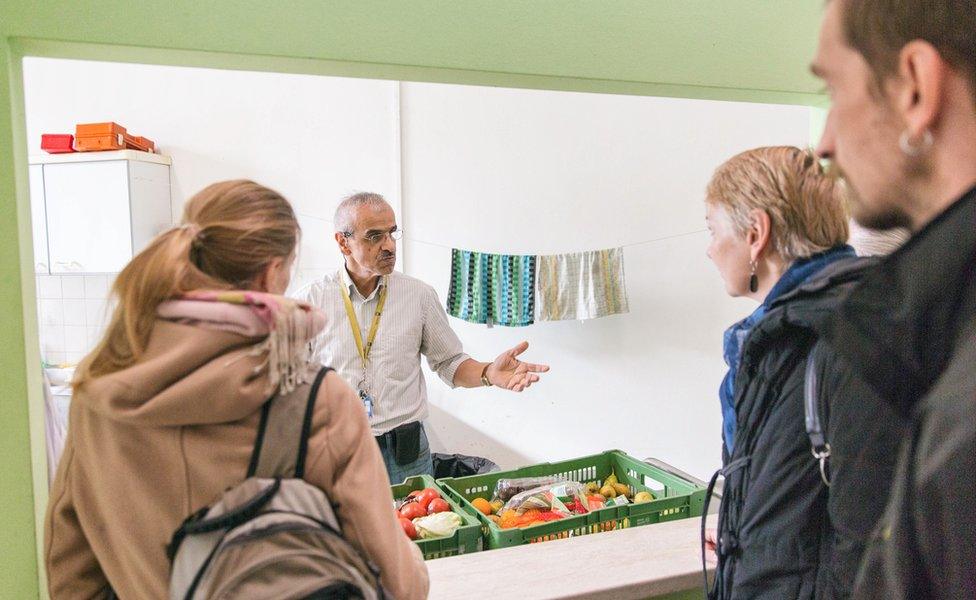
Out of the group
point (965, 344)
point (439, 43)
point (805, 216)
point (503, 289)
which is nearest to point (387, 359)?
point (503, 289)

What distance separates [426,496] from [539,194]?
248cm

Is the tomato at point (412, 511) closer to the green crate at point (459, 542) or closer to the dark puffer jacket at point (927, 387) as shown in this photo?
the green crate at point (459, 542)

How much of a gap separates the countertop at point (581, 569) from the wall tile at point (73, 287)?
153 inches

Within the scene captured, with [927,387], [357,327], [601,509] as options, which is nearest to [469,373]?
[357,327]

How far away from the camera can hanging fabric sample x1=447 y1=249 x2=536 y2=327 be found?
376 centimetres

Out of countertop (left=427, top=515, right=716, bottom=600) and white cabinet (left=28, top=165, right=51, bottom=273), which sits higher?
white cabinet (left=28, top=165, right=51, bottom=273)

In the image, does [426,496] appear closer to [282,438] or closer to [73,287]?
[282,438]

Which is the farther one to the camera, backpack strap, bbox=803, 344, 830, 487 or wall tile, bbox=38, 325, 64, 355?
wall tile, bbox=38, 325, 64, 355

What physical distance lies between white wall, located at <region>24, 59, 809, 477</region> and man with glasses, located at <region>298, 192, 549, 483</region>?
1301 mm

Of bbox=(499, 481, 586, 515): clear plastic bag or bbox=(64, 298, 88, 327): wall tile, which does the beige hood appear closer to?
bbox=(499, 481, 586, 515): clear plastic bag

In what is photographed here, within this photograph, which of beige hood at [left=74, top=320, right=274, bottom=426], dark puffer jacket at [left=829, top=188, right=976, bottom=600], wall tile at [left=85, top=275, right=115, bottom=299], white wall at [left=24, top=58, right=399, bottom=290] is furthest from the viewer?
wall tile at [left=85, top=275, right=115, bottom=299]

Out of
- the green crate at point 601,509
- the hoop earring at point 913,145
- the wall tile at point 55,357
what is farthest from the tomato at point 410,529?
the wall tile at point 55,357

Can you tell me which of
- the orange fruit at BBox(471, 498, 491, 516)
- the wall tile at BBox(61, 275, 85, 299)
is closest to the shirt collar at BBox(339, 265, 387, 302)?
the orange fruit at BBox(471, 498, 491, 516)

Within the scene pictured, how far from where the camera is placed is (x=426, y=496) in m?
1.92
